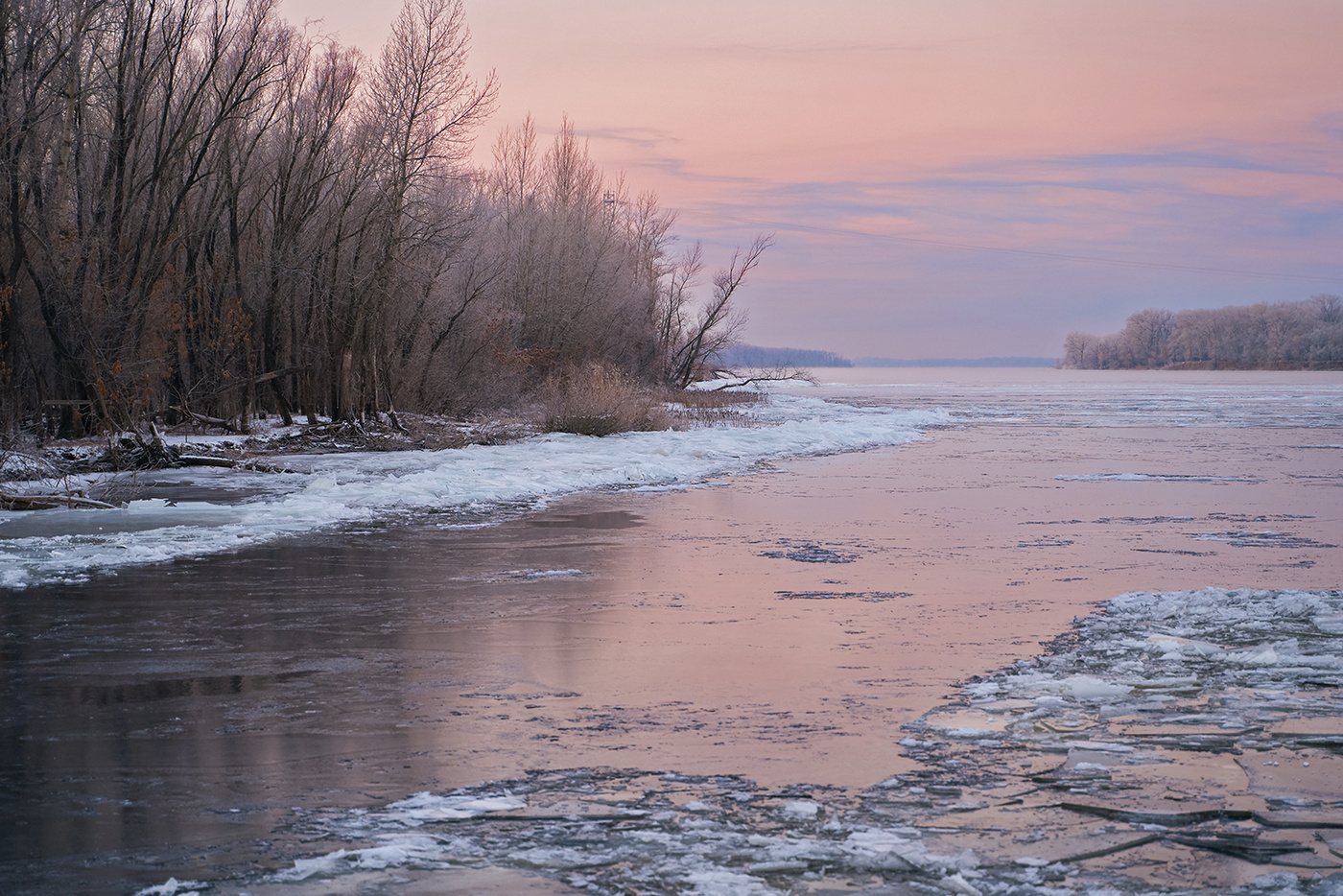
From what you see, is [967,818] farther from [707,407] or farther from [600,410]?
[707,407]

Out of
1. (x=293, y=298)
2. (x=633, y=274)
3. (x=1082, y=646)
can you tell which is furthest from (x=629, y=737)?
(x=633, y=274)

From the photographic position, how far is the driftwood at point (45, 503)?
1338 cm

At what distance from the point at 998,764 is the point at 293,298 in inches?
990

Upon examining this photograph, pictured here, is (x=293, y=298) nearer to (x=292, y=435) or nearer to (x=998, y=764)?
(x=292, y=435)

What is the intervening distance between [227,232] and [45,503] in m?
15.2

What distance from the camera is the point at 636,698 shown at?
5.95 m

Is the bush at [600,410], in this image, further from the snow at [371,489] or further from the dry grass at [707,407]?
the dry grass at [707,407]

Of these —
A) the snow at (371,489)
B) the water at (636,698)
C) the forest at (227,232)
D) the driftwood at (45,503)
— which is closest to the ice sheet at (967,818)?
the water at (636,698)

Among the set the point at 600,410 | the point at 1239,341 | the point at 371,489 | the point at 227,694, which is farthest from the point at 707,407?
the point at 1239,341

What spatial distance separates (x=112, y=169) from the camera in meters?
21.5

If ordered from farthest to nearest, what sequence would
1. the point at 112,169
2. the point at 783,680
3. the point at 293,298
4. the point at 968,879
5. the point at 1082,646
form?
the point at 293,298
the point at 112,169
the point at 1082,646
the point at 783,680
the point at 968,879

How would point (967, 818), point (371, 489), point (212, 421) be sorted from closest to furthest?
point (967, 818) < point (371, 489) < point (212, 421)

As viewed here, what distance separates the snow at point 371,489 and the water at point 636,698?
0.44ft

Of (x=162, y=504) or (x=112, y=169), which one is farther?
(x=112, y=169)
